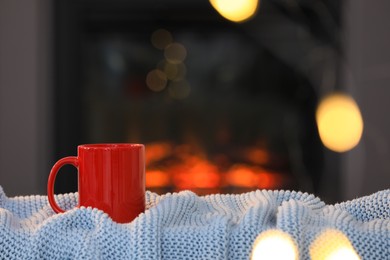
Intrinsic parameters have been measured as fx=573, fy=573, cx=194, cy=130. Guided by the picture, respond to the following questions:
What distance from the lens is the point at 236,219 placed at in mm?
584

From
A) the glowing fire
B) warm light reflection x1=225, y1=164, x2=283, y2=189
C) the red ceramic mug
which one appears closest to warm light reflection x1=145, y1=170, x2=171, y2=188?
the glowing fire

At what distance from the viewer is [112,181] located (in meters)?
0.60

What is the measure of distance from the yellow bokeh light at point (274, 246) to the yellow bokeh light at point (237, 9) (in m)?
1.65

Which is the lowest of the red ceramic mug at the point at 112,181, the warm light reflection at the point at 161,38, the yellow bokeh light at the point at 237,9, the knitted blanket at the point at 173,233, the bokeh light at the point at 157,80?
the knitted blanket at the point at 173,233

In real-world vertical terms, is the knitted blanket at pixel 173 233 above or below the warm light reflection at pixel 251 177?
below

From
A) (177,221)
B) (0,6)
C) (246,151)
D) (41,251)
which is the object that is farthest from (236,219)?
(0,6)

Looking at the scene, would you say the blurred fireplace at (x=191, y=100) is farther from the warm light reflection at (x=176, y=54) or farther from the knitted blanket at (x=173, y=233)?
the knitted blanket at (x=173, y=233)

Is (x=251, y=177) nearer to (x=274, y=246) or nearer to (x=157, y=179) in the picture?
(x=157, y=179)

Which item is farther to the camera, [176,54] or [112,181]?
[176,54]

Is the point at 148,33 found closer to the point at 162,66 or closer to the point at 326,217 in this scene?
the point at 162,66

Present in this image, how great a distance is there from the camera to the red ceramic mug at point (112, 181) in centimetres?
60

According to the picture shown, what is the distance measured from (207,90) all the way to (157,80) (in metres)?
0.19

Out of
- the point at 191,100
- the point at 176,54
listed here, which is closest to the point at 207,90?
the point at 191,100

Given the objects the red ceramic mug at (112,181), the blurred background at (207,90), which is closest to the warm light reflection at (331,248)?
the red ceramic mug at (112,181)
